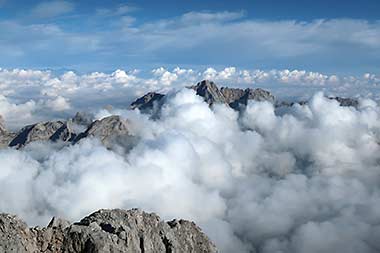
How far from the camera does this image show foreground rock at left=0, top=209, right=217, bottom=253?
8562 centimetres

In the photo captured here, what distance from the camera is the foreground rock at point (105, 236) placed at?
85.6 meters

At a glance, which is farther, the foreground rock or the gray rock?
the foreground rock

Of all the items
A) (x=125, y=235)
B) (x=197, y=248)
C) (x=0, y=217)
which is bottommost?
(x=197, y=248)

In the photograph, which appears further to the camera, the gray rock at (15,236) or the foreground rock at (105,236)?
the foreground rock at (105,236)

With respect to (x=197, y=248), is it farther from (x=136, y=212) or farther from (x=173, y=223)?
(x=136, y=212)

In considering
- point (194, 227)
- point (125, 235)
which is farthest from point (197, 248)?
point (125, 235)

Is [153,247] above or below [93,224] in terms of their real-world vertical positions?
below

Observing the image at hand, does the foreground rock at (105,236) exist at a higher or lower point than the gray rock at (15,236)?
lower

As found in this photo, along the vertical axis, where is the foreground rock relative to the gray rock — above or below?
below

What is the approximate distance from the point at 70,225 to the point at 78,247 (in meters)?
5.79

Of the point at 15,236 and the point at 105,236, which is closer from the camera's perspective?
the point at 15,236

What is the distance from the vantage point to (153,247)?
4215 inches

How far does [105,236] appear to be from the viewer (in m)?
91.9

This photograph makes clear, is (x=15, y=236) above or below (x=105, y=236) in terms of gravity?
above
